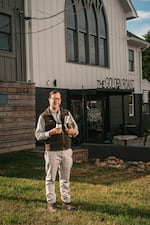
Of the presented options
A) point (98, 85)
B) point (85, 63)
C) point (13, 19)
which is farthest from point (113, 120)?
point (13, 19)

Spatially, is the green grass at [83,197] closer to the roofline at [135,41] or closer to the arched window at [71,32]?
the arched window at [71,32]

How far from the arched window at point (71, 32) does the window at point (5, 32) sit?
3.14 m

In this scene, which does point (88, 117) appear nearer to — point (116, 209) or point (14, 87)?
point (14, 87)

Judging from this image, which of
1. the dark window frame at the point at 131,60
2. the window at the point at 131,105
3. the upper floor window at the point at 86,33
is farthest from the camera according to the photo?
the dark window frame at the point at 131,60

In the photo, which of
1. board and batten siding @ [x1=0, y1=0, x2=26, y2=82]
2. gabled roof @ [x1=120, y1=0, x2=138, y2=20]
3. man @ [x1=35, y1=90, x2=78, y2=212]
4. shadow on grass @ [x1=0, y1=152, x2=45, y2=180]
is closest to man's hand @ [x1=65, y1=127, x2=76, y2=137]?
man @ [x1=35, y1=90, x2=78, y2=212]

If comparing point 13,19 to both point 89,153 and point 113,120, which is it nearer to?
point 89,153

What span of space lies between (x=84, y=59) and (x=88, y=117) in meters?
2.57

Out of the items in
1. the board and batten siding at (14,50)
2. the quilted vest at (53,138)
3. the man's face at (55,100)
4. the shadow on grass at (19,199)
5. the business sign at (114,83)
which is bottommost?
the shadow on grass at (19,199)

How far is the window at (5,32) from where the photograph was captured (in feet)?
43.0

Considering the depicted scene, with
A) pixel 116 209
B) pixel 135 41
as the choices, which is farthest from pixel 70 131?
pixel 135 41

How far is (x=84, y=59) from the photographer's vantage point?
56.0 feet

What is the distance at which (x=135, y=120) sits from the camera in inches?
855

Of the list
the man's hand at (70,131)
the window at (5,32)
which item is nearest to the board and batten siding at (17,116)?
the window at (5,32)

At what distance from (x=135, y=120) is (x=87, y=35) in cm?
665
